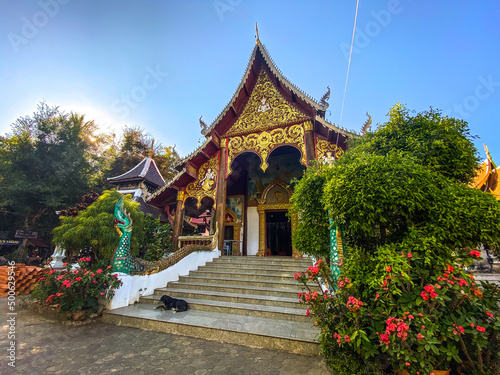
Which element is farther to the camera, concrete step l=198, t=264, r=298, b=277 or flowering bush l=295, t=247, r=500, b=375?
concrete step l=198, t=264, r=298, b=277

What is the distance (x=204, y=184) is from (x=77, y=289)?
5672 millimetres

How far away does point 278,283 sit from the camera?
17.5ft

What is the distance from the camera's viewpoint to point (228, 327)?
344 cm

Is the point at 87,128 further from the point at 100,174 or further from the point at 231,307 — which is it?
the point at 231,307

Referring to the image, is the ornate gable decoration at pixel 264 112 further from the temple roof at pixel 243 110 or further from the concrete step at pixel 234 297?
the concrete step at pixel 234 297

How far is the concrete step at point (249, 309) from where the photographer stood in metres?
3.82

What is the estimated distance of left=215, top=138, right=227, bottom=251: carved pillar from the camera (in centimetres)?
840

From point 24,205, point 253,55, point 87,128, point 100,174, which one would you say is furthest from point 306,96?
point 87,128

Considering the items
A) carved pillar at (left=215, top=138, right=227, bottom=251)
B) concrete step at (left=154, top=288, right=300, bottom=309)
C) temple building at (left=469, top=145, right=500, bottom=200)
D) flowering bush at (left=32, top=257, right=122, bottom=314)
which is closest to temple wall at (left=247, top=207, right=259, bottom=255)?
carved pillar at (left=215, top=138, right=227, bottom=251)

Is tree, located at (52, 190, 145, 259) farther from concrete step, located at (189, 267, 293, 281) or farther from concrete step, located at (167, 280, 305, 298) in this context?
concrete step, located at (189, 267, 293, 281)

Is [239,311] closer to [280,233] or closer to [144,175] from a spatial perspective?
[280,233]

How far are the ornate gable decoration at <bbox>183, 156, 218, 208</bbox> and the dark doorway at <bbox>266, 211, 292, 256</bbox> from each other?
404 cm

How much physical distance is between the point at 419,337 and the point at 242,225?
9.43 metres

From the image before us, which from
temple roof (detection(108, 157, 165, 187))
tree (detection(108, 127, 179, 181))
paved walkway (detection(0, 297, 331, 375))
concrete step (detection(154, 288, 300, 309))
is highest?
tree (detection(108, 127, 179, 181))
